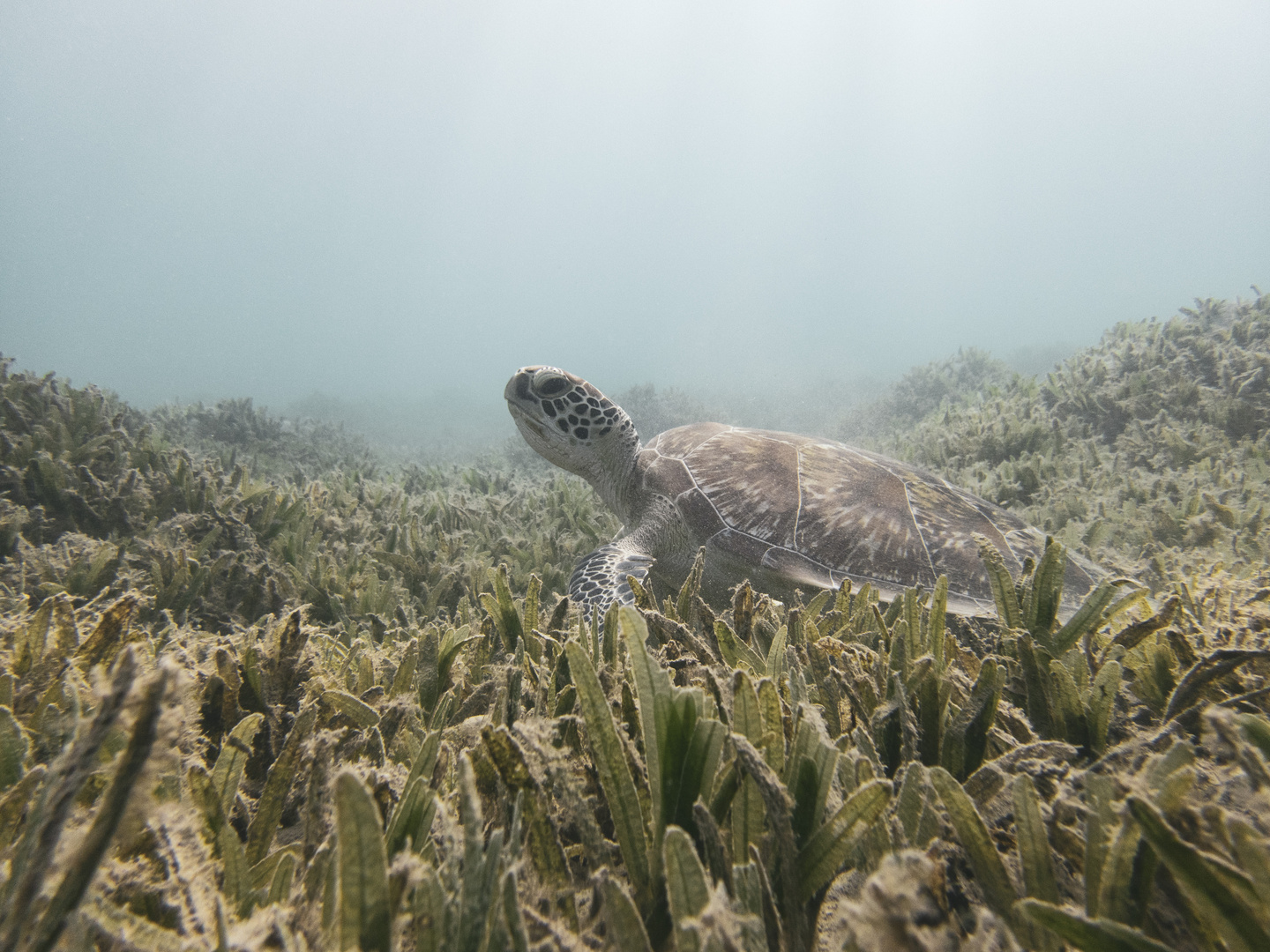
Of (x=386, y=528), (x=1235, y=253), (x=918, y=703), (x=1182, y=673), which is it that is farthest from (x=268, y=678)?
(x=1235, y=253)

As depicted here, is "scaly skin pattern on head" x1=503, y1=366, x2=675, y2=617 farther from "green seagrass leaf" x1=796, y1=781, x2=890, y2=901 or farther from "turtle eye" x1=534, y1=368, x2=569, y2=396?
"green seagrass leaf" x1=796, y1=781, x2=890, y2=901

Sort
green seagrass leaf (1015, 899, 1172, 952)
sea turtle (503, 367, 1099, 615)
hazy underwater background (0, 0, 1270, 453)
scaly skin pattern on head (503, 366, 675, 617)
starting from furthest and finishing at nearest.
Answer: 1. hazy underwater background (0, 0, 1270, 453)
2. scaly skin pattern on head (503, 366, 675, 617)
3. sea turtle (503, 367, 1099, 615)
4. green seagrass leaf (1015, 899, 1172, 952)

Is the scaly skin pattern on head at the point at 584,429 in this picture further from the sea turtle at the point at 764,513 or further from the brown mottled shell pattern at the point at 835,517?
the brown mottled shell pattern at the point at 835,517

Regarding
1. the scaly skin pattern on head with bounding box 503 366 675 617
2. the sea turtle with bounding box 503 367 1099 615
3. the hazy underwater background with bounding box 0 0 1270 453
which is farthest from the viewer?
the hazy underwater background with bounding box 0 0 1270 453

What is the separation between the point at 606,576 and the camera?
8.01 feet

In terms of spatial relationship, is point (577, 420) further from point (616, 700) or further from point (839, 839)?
point (839, 839)

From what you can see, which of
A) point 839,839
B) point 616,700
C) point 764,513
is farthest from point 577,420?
point 839,839

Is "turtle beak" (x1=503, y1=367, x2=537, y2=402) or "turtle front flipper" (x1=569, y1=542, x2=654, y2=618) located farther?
"turtle beak" (x1=503, y1=367, x2=537, y2=402)

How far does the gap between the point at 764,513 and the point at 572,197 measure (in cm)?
14342

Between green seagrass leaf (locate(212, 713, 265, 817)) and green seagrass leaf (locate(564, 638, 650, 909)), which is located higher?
green seagrass leaf (locate(564, 638, 650, 909))

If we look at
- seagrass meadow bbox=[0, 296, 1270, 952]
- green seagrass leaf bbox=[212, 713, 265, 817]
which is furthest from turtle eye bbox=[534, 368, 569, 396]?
green seagrass leaf bbox=[212, 713, 265, 817]

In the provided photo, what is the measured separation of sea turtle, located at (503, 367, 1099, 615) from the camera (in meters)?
2.33

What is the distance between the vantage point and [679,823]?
0.65m

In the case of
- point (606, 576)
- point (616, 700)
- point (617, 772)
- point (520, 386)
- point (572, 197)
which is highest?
point (572, 197)
